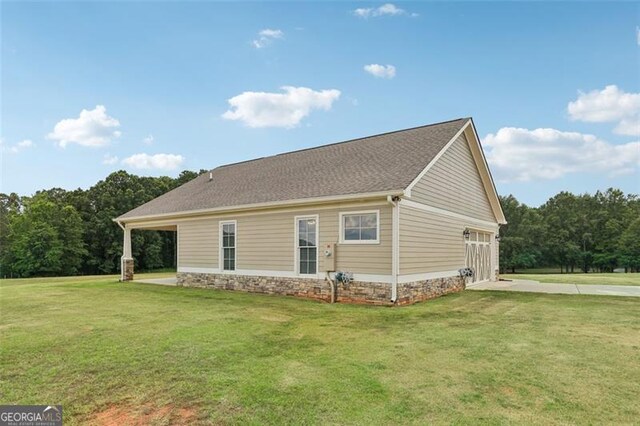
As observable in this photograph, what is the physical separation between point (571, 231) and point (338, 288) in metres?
47.7

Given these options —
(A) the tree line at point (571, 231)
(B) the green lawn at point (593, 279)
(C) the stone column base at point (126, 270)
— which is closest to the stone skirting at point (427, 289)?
(B) the green lawn at point (593, 279)

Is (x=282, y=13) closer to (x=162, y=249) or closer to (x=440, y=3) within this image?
(x=440, y=3)

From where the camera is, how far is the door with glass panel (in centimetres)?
1032

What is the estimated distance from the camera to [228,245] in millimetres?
12648

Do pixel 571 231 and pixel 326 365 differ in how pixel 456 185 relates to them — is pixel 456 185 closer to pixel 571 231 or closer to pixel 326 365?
pixel 326 365

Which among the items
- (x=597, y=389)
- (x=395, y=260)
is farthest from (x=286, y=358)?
(x=395, y=260)

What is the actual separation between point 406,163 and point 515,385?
7044 mm

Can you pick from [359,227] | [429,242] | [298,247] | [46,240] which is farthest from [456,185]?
[46,240]

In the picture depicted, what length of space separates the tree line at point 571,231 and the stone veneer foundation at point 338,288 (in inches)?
1544

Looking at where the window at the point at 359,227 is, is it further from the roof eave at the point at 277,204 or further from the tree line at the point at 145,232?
the tree line at the point at 145,232

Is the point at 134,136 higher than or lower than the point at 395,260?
higher

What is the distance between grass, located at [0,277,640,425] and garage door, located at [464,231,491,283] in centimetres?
551

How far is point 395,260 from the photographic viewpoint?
880 centimetres

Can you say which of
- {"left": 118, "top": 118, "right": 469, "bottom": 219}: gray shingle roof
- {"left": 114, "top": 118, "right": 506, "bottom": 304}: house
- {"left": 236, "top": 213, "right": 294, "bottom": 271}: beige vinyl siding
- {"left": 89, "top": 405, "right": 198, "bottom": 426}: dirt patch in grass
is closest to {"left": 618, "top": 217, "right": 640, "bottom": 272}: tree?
{"left": 114, "top": 118, "right": 506, "bottom": 304}: house
